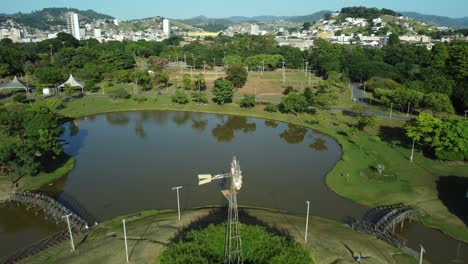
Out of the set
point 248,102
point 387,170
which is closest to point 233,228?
point 387,170

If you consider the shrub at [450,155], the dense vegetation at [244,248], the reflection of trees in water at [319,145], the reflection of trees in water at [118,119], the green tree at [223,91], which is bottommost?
the reflection of trees in water at [319,145]

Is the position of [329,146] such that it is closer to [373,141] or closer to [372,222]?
[373,141]

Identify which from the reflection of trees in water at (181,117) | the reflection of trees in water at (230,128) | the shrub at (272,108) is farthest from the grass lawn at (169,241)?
the shrub at (272,108)

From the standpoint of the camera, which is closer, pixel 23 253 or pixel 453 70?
pixel 23 253

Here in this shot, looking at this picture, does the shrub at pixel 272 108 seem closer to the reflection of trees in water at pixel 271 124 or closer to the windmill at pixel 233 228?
the reflection of trees in water at pixel 271 124

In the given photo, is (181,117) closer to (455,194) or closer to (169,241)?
(169,241)

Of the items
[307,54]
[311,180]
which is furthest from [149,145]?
[307,54]
